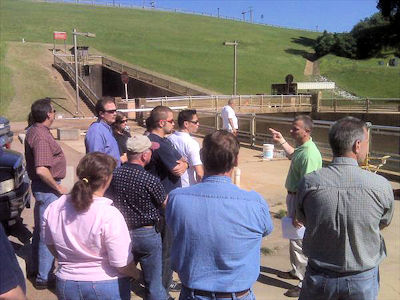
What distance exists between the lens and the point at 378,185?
2.65 m

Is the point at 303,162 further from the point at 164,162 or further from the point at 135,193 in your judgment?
the point at 135,193

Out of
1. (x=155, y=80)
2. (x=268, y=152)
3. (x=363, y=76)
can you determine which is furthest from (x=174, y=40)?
(x=268, y=152)

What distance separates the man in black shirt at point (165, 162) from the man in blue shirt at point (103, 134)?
609 millimetres

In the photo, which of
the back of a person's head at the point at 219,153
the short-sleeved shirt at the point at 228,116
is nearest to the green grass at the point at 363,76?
the short-sleeved shirt at the point at 228,116

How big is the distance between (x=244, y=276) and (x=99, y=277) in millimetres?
971

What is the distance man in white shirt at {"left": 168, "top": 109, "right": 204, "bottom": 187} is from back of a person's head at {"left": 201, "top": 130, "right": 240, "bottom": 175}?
186cm

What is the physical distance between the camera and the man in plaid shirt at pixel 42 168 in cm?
418

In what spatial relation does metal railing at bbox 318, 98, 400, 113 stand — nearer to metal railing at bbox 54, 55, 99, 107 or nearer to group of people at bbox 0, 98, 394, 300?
metal railing at bbox 54, 55, 99, 107

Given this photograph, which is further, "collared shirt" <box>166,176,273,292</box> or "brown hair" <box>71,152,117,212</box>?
"brown hair" <box>71,152,117,212</box>

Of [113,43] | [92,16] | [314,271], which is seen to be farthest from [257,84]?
[314,271]

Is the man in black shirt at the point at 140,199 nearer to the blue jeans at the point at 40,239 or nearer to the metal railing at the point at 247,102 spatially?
the blue jeans at the point at 40,239

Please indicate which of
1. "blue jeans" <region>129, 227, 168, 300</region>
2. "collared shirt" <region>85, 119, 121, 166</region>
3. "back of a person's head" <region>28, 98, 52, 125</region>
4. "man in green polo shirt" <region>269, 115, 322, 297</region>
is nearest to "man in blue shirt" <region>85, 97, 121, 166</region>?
"collared shirt" <region>85, 119, 121, 166</region>

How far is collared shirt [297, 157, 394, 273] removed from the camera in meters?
2.64

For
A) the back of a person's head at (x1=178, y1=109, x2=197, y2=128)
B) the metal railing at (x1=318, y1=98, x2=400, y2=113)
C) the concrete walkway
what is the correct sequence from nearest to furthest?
the concrete walkway < the back of a person's head at (x1=178, y1=109, x2=197, y2=128) < the metal railing at (x1=318, y1=98, x2=400, y2=113)
